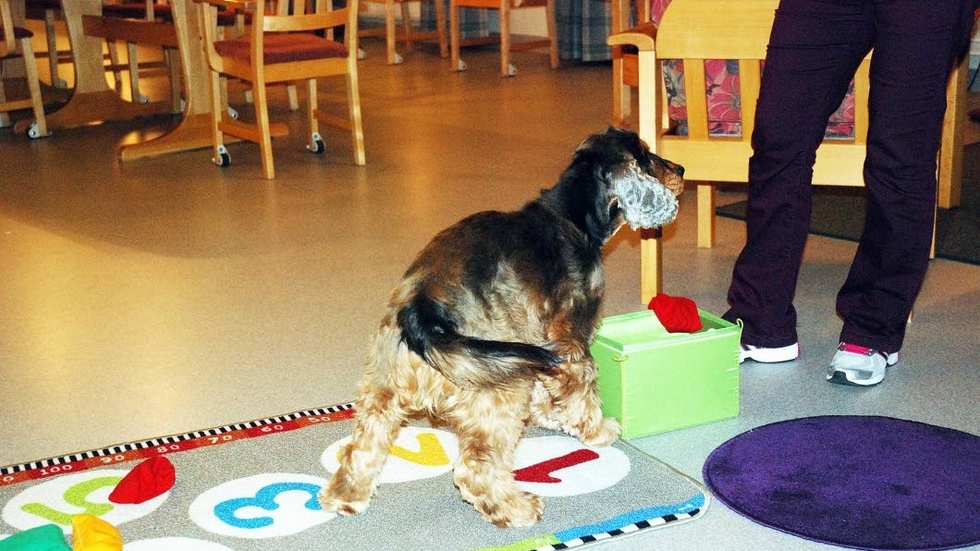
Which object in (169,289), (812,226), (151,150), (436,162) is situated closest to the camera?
(169,289)

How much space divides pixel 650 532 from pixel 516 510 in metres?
0.27

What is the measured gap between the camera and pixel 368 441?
2.28 metres

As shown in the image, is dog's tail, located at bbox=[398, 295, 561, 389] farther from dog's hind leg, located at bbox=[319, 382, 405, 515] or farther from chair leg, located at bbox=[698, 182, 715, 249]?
chair leg, located at bbox=[698, 182, 715, 249]

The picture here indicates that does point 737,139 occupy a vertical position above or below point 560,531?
above

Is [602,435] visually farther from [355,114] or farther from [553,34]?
[553,34]

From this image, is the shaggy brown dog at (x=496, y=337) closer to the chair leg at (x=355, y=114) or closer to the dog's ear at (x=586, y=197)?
the dog's ear at (x=586, y=197)

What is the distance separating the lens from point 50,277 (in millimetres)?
4125

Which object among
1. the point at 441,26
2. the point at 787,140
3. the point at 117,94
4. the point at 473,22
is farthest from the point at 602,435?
Answer: the point at 473,22

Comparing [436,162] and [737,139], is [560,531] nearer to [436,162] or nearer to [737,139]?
[737,139]

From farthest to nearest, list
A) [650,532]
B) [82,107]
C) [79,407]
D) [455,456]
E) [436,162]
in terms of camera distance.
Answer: [82,107] < [436,162] < [79,407] < [455,456] < [650,532]

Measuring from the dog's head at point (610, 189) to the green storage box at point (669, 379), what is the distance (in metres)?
0.27

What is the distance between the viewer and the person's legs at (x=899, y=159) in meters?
2.60

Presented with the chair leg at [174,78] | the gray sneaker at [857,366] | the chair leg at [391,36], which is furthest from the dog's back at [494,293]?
the chair leg at [391,36]

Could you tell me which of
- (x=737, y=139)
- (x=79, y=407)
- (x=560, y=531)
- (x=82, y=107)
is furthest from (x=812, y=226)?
(x=82, y=107)
